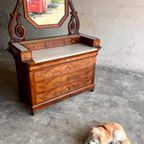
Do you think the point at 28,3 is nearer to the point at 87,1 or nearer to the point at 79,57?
the point at 79,57

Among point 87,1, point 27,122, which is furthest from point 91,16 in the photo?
point 27,122

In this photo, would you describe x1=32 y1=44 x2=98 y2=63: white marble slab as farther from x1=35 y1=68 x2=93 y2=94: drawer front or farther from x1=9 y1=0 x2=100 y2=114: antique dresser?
x1=35 y1=68 x2=93 y2=94: drawer front

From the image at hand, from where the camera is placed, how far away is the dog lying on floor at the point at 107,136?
4.56 feet

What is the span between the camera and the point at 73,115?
182 centimetres

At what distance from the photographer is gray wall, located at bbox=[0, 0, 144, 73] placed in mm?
2460

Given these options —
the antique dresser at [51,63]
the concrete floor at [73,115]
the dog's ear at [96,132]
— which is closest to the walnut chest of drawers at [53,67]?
the antique dresser at [51,63]

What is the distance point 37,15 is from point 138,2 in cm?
140

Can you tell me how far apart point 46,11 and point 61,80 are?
0.74 meters

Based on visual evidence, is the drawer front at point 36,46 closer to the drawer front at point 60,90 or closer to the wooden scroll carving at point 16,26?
the wooden scroll carving at point 16,26

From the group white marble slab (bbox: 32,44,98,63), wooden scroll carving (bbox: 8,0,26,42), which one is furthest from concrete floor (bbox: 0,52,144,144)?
wooden scroll carving (bbox: 8,0,26,42)

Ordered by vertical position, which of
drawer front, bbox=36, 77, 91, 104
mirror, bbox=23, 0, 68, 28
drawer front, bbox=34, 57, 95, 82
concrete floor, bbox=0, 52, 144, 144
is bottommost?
concrete floor, bbox=0, 52, 144, 144

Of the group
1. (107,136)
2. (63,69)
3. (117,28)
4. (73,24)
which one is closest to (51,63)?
(63,69)

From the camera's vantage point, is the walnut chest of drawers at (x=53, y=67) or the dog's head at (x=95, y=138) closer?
the dog's head at (x=95, y=138)

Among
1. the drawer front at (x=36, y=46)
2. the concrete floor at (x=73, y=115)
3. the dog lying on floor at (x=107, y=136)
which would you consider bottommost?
the concrete floor at (x=73, y=115)
